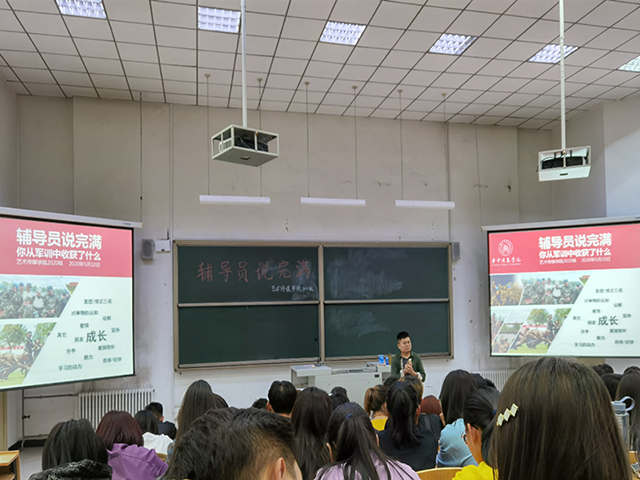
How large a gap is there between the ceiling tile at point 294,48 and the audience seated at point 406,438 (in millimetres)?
3386

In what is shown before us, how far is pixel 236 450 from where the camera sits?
875mm

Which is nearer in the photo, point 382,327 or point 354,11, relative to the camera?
point 354,11

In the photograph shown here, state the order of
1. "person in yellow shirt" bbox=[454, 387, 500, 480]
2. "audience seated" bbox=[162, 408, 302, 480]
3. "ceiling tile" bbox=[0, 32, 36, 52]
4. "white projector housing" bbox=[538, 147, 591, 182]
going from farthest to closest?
"ceiling tile" bbox=[0, 32, 36, 52], "white projector housing" bbox=[538, 147, 591, 182], "person in yellow shirt" bbox=[454, 387, 500, 480], "audience seated" bbox=[162, 408, 302, 480]

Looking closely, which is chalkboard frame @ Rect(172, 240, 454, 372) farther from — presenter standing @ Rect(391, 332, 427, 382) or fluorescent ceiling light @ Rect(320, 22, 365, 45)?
fluorescent ceiling light @ Rect(320, 22, 365, 45)

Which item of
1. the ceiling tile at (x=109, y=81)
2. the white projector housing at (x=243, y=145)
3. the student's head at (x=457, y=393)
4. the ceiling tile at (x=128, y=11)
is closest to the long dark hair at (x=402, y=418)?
the student's head at (x=457, y=393)

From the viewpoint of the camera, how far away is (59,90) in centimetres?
557

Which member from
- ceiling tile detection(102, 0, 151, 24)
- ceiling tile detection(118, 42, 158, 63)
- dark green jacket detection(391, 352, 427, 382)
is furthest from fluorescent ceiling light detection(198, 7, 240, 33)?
dark green jacket detection(391, 352, 427, 382)

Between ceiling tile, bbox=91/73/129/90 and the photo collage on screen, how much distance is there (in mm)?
5057

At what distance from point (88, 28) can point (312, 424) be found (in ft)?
12.6

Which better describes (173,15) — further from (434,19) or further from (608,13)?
(608,13)

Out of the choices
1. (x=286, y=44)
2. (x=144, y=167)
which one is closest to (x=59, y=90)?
(x=144, y=167)

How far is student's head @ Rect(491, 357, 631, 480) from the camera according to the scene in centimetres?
75

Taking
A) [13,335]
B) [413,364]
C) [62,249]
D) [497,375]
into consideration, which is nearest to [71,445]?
[13,335]

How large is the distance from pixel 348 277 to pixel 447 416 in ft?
11.9
